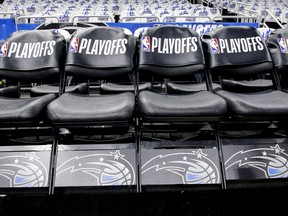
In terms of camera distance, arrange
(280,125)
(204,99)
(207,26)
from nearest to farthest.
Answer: (204,99), (280,125), (207,26)

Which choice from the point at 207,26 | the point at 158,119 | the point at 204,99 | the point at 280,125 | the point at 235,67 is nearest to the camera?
the point at 158,119

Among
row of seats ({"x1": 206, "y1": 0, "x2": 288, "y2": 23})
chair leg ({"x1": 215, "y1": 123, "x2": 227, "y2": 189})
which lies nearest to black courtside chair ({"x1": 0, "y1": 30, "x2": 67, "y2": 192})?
chair leg ({"x1": 215, "y1": 123, "x2": 227, "y2": 189})

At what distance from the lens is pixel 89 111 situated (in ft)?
5.11

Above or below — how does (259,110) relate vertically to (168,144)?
above

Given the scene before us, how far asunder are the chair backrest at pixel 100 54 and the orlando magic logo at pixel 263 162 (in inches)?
Result: 37.3

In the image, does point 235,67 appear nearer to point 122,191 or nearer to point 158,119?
point 158,119

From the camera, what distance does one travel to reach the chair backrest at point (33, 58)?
204 cm

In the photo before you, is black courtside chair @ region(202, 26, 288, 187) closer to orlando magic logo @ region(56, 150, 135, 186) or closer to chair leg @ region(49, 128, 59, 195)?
orlando magic logo @ region(56, 150, 135, 186)

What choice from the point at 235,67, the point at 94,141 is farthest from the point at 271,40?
the point at 94,141

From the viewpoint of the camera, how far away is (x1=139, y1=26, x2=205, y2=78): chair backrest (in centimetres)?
208

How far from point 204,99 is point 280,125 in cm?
66

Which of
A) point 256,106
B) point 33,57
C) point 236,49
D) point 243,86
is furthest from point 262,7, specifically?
point 33,57

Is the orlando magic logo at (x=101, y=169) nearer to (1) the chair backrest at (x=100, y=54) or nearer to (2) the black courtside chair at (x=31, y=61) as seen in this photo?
(2) the black courtside chair at (x=31, y=61)

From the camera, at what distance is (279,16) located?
821 cm
